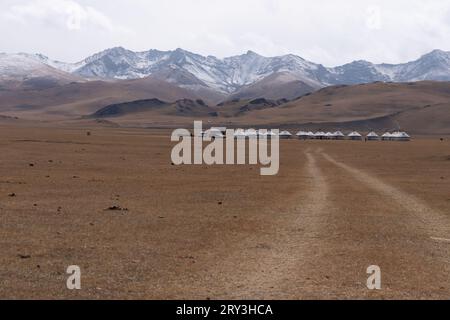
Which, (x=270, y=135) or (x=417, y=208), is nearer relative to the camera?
(x=417, y=208)

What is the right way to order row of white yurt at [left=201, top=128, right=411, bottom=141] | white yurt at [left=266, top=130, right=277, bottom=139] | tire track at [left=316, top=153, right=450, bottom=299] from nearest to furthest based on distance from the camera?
1. tire track at [left=316, top=153, right=450, bottom=299]
2. row of white yurt at [left=201, top=128, right=411, bottom=141]
3. white yurt at [left=266, top=130, right=277, bottom=139]

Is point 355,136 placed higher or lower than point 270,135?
higher

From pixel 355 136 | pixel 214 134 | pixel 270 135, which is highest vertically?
pixel 355 136

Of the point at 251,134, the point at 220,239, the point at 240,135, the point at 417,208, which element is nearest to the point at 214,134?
the point at 240,135

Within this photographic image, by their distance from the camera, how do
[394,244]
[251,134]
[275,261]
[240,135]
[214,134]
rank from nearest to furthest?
[275,261]
[394,244]
[240,135]
[214,134]
[251,134]

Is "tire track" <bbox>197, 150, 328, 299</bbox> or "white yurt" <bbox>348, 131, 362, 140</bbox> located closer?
"tire track" <bbox>197, 150, 328, 299</bbox>

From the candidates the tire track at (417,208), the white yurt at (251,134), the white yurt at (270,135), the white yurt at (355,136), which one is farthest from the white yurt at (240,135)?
the tire track at (417,208)

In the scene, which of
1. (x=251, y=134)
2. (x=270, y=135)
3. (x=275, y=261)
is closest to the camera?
(x=275, y=261)

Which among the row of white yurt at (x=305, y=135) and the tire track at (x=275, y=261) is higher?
the row of white yurt at (x=305, y=135)

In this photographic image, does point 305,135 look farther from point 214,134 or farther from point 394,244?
point 394,244

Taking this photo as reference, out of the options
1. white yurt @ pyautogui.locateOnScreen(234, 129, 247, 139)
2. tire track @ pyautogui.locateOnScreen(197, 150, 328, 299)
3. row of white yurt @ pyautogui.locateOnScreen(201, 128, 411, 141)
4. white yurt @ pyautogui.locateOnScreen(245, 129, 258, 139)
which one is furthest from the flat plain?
row of white yurt @ pyautogui.locateOnScreen(201, 128, 411, 141)

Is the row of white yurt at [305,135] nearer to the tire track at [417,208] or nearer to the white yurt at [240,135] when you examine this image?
the white yurt at [240,135]

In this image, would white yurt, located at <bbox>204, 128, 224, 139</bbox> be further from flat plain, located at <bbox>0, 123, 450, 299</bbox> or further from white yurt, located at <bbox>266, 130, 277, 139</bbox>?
flat plain, located at <bbox>0, 123, 450, 299</bbox>
